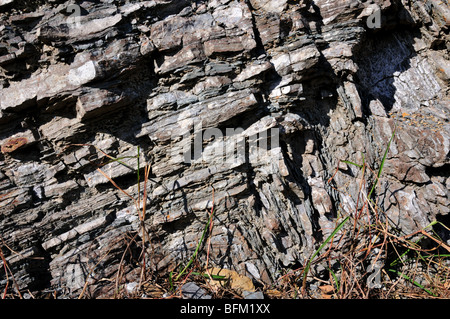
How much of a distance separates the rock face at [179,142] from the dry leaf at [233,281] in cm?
12

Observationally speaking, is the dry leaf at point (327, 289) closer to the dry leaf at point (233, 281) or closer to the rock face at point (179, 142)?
the rock face at point (179, 142)

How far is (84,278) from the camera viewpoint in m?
2.88

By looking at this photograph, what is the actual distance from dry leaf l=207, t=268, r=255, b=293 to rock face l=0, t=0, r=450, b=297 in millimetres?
117

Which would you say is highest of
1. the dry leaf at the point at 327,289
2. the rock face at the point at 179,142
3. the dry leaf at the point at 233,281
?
the rock face at the point at 179,142

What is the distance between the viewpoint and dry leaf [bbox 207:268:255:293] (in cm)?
276

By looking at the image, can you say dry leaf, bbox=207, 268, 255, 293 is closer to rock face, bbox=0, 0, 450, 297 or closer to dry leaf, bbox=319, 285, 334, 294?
rock face, bbox=0, 0, 450, 297

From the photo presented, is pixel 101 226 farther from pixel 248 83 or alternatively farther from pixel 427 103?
pixel 427 103

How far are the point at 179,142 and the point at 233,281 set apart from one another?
1443 mm

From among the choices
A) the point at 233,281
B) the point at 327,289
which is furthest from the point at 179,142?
the point at 327,289

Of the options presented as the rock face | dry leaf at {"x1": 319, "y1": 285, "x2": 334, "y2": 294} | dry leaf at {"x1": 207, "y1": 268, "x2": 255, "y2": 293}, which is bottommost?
dry leaf at {"x1": 319, "y1": 285, "x2": 334, "y2": 294}

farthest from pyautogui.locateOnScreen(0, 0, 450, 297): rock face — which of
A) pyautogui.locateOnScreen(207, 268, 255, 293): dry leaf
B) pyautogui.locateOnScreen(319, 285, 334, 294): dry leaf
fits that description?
pyautogui.locateOnScreen(319, 285, 334, 294): dry leaf

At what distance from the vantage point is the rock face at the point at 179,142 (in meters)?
2.85

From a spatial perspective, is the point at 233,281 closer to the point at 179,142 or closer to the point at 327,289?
the point at 327,289

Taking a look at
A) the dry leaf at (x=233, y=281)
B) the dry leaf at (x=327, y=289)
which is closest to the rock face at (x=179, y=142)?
the dry leaf at (x=233, y=281)
